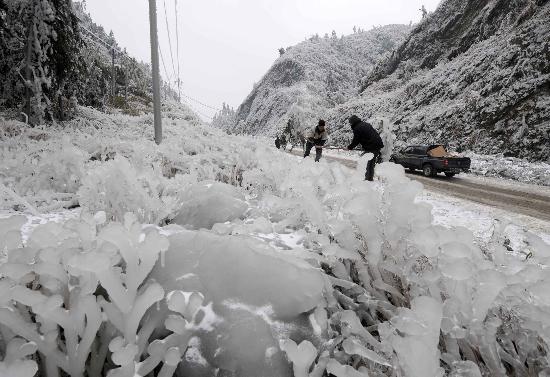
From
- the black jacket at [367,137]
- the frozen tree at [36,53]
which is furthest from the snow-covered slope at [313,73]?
the black jacket at [367,137]

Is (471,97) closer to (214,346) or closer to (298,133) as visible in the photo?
(298,133)

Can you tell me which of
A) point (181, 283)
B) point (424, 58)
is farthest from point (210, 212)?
point (424, 58)

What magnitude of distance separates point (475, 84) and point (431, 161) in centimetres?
1362

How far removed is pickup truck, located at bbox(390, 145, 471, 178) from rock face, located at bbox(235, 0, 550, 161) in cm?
541

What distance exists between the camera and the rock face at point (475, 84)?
60.7 ft

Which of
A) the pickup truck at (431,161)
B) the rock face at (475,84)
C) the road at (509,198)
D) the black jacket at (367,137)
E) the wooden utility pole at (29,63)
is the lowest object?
the road at (509,198)

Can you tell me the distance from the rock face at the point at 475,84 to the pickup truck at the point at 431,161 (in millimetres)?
5409

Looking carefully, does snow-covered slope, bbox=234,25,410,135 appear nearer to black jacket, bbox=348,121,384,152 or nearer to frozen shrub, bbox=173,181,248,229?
black jacket, bbox=348,121,384,152

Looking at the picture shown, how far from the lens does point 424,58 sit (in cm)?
4119

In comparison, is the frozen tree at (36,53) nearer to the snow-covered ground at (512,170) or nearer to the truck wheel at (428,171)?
the truck wheel at (428,171)

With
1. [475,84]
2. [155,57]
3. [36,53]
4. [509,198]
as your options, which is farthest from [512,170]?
[36,53]

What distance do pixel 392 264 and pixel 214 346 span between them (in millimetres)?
598

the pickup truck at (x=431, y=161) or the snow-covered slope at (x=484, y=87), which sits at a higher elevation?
the snow-covered slope at (x=484, y=87)

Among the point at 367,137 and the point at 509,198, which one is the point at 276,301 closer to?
the point at 367,137
